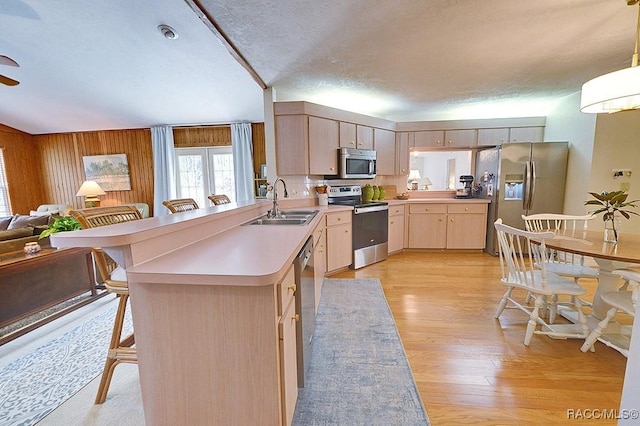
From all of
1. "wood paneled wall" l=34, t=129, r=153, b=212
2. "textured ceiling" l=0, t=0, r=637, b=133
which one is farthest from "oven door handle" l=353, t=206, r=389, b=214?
"wood paneled wall" l=34, t=129, r=153, b=212

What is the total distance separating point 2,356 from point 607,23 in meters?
5.23

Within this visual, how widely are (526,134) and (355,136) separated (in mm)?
2916

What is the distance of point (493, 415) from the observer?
1.40m

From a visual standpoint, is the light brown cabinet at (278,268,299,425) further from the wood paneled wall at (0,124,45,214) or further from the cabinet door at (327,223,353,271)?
the wood paneled wall at (0,124,45,214)

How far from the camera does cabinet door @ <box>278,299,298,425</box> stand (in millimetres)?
1057

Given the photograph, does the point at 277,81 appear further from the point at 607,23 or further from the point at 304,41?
the point at 607,23

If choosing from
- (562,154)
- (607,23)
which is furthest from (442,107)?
(607,23)

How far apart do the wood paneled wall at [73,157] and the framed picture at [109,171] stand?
105 millimetres

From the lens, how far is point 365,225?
3674 mm

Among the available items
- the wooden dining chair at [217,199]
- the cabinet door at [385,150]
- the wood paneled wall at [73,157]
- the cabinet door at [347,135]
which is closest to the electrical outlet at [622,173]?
the cabinet door at [385,150]

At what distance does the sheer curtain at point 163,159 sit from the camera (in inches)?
224

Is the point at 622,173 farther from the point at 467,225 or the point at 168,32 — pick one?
the point at 168,32

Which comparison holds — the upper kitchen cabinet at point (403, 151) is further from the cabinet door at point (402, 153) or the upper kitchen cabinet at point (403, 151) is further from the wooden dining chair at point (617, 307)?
the wooden dining chair at point (617, 307)

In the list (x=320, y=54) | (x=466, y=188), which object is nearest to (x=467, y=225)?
(x=466, y=188)
